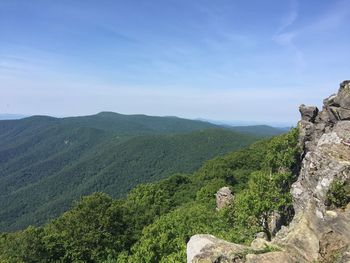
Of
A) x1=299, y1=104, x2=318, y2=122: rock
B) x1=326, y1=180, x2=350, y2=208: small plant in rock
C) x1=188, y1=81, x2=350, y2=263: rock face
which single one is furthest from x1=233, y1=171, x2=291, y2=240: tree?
x1=299, y1=104, x2=318, y2=122: rock

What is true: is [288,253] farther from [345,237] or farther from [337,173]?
[337,173]

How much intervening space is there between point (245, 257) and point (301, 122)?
43023 millimetres

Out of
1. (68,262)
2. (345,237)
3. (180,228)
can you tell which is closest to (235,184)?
(180,228)

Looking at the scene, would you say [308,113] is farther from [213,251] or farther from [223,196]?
[213,251]

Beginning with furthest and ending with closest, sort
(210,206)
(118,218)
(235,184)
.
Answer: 1. (235,184)
2. (210,206)
3. (118,218)

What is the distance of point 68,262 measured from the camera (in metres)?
49.2

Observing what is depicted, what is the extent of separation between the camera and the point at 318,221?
71.3 ft

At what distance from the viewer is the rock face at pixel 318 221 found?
18531 mm

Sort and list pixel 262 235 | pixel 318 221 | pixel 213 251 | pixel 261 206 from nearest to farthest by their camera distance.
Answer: pixel 213 251 < pixel 318 221 < pixel 262 235 < pixel 261 206

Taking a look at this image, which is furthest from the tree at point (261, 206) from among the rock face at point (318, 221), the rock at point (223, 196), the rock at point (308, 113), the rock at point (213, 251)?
the rock at point (213, 251)

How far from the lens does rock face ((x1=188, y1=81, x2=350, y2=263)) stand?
1853 centimetres

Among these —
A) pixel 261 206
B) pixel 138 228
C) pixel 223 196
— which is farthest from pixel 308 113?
pixel 138 228

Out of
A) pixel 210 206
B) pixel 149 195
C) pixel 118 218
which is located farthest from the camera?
pixel 149 195

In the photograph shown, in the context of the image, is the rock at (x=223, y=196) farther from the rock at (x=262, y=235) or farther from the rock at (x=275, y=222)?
the rock at (x=262, y=235)
